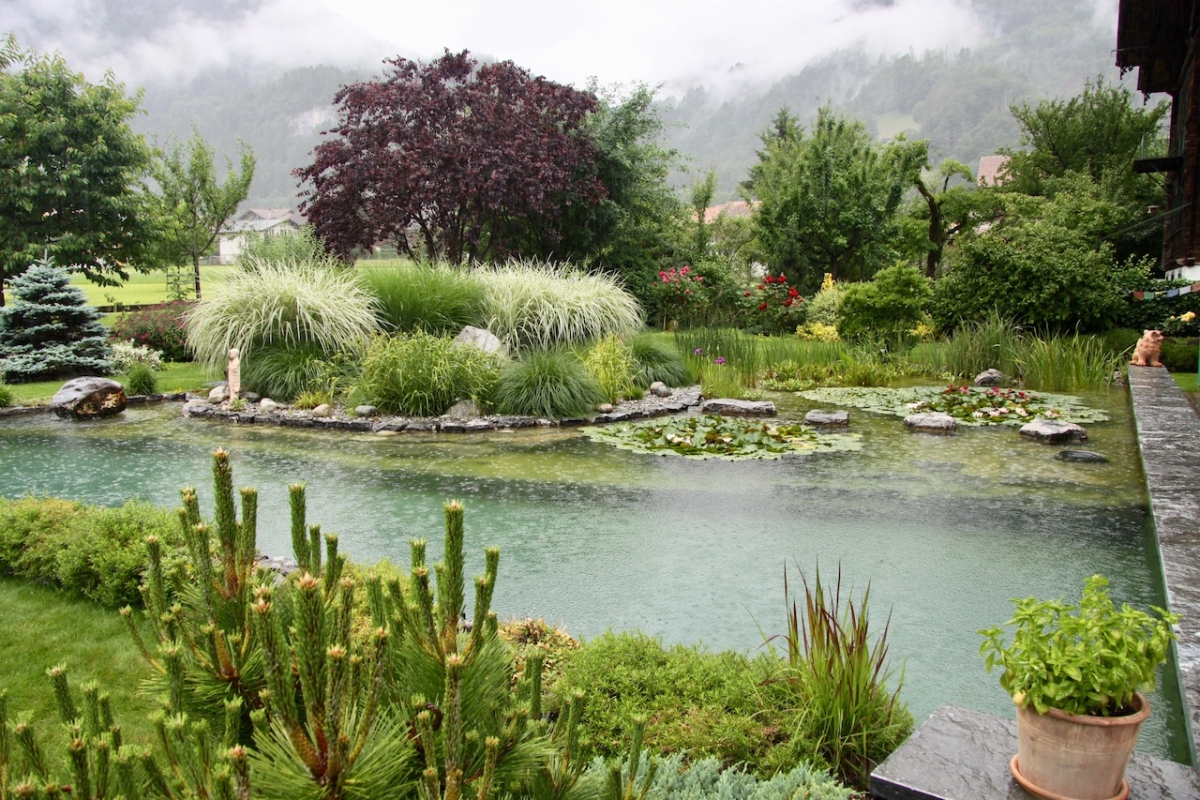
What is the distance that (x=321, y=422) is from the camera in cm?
804

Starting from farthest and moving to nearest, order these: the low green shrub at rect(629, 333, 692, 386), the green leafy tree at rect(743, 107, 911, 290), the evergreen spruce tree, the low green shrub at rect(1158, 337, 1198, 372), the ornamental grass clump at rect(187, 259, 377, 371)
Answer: the green leafy tree at rect(743, 107, 911, 290) < the evergreen spruce tree < the low green shrub at rect(1158, 337, 1198, 372) < the low green shrub at rect(629, 333, 692, 386) < the ornamental grass clump at rect(187, 259, 377, 371)

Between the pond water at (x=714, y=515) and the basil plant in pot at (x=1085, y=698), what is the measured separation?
1004 mm

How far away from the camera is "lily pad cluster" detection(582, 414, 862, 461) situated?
686cm

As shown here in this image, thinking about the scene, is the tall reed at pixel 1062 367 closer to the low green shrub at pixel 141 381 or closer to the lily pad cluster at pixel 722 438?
the lily pad cluster at pixel 722 438

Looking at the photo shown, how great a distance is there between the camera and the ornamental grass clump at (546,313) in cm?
989

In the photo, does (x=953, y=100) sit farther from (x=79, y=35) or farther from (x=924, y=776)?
(x=79, y=35)

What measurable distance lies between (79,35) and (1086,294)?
203m

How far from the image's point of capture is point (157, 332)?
1262cm

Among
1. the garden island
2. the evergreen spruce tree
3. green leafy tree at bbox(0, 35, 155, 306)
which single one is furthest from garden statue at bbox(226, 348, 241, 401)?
green leafy tree at bbox(0, 35, 155, 306)

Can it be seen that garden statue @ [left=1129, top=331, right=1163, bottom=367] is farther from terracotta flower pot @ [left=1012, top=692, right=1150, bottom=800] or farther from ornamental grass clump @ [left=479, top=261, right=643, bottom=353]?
terracotta flower pot @ [left=1012, top=692, right=1150, bottom=800]

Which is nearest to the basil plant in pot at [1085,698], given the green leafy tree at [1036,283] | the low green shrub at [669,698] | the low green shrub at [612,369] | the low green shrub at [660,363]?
the low green shrub at [669,698]

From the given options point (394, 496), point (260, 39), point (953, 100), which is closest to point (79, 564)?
point (394, 496)

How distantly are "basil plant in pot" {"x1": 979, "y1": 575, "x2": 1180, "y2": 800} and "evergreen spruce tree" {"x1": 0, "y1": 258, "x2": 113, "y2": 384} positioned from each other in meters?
11.8

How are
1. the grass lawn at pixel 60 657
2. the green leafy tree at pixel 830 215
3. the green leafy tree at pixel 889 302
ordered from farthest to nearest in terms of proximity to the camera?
the green leafy tree at pixel 830 215, the green leafy tree at pixel 889 302, the grass lawn at pixel 60 657
